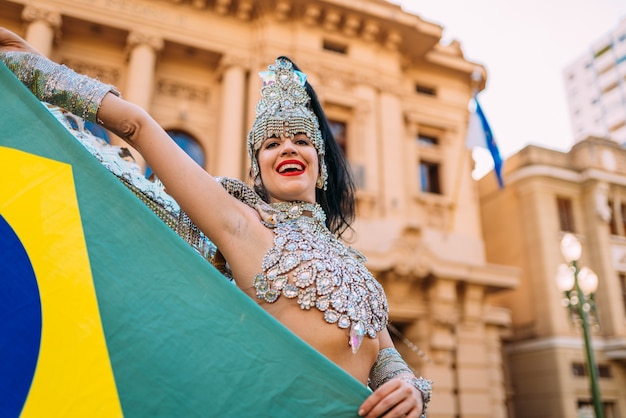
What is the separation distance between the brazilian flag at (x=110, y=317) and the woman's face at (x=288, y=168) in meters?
0.65

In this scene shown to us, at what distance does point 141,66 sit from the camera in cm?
1243

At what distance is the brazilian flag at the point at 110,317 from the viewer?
1235 mm

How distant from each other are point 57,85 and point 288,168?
33.6 inches

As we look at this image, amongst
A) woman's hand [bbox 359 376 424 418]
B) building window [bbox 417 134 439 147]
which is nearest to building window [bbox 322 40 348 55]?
building window [bbox 417 134 439 147]

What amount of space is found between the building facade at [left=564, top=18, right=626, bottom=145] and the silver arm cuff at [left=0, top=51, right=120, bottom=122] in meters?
54.3

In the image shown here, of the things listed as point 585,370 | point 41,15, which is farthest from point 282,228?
point 585,370

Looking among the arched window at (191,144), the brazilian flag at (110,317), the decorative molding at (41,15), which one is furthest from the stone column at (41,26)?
the brazilian flag at (110,317)

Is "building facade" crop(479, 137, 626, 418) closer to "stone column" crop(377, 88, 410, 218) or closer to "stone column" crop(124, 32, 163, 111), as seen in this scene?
"stone column" crop(377, 88, 410, 218)

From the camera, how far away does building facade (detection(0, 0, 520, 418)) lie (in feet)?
41.7

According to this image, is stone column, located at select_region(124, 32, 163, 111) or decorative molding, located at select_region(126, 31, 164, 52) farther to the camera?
decorative molding, located at select_region(126, 31, 164, 52)

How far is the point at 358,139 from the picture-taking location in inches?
571

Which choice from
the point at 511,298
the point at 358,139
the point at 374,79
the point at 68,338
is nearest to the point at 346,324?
the point at 68,338

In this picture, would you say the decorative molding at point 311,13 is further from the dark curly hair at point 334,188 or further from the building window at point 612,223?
the building window at point 612,223

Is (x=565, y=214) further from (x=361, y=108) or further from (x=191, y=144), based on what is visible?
(x=191, y=144)
